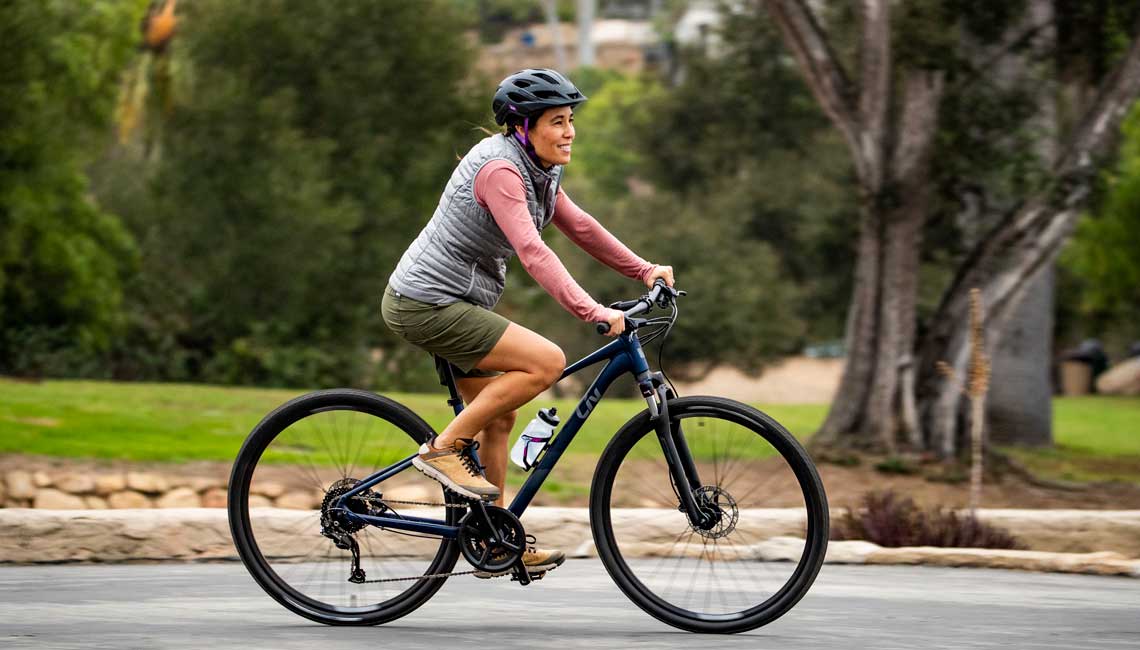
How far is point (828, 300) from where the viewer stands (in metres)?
40.8

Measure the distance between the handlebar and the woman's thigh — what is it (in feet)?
0.71

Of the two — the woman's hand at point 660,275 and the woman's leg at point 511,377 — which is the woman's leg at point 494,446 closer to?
the woman's leg at point 511,377

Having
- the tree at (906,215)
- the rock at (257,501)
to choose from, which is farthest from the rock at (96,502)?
the tree at (906,215)

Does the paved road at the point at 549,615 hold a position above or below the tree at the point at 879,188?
below

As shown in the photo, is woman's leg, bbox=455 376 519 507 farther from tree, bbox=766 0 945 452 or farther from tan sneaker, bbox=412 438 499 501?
tree, bbox=766 0 945 452

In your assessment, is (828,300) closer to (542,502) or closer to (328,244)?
(328,244)

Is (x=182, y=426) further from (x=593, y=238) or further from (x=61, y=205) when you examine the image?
(x=61, y=205)

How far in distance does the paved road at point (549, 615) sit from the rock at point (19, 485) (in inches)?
147

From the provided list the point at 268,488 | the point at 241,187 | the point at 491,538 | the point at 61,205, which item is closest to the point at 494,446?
the point at 491,538

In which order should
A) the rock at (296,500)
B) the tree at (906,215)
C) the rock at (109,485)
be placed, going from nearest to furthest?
the rock at (296,500), the rock at (109,485), the tree at (906,215)

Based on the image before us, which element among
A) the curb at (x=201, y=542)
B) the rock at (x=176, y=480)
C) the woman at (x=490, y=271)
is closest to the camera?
the woman at (x=490, y=271)

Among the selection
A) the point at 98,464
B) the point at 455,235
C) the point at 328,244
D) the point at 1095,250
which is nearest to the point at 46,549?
the point at 455,235

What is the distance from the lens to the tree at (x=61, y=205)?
2602 centimetres

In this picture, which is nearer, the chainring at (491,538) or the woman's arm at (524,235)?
the woman's arm at (524,235)
